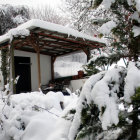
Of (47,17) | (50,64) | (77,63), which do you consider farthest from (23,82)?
(47,17)

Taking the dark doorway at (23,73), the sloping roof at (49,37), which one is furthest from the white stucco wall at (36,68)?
the sloping roof at (49,37)

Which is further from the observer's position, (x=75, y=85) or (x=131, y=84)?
(x=75, y=85)

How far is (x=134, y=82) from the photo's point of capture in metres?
0.87

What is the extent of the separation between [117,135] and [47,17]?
30.4 m

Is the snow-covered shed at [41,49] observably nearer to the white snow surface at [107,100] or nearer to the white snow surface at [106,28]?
the white snow surface at [106,28]

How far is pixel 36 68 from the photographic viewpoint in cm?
1156

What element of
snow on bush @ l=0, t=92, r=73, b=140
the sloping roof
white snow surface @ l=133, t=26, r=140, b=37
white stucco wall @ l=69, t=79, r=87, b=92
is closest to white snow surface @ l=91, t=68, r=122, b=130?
white snow surface @ l=133, t=26, r=140, b=37

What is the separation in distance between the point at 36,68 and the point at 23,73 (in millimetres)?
892

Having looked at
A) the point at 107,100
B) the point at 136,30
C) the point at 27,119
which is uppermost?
the point at 136,30

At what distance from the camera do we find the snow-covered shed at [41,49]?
8.04 m

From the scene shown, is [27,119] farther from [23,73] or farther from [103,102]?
[23,73]

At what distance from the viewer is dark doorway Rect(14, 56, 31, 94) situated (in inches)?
427

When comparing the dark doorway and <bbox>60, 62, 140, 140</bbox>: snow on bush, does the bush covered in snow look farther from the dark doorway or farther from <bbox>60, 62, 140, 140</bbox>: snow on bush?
the dark doorway

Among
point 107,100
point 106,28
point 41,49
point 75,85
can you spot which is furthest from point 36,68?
point 107,100
